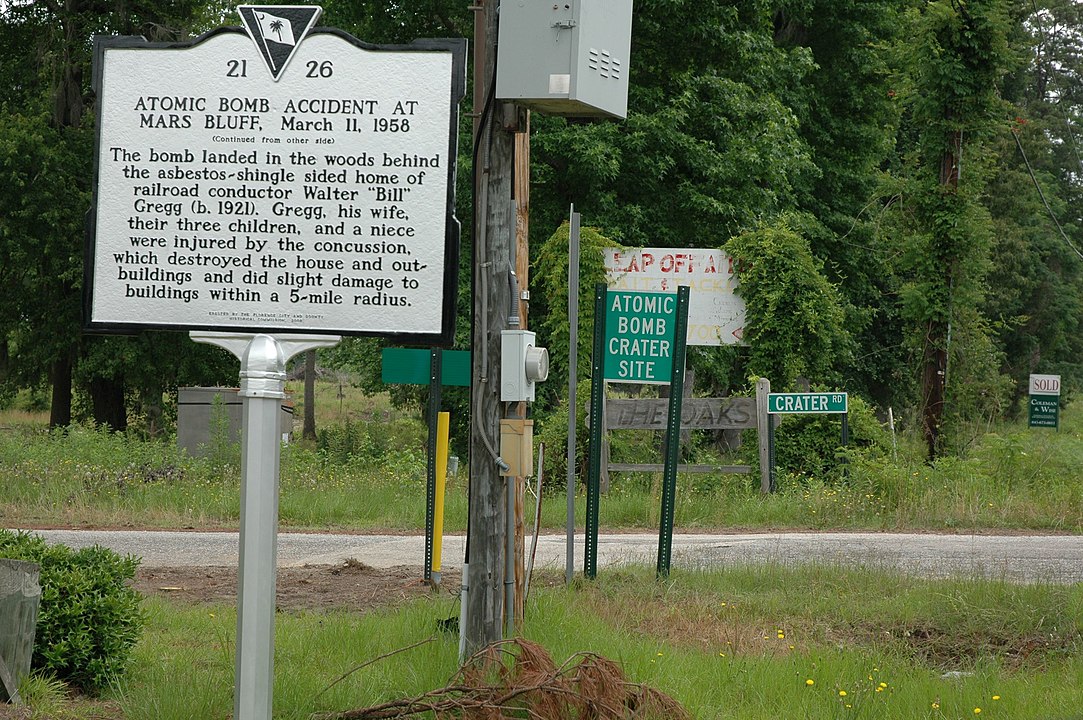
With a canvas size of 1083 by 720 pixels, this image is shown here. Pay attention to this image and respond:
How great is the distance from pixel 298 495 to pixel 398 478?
1.75 metres

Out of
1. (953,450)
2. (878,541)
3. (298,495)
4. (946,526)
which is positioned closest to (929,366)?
(953,450)

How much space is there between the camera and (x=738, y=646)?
6969 mm

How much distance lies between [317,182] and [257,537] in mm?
1364

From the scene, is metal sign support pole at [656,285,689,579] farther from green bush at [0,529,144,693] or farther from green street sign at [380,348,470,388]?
green bush at [0,529,144,693]

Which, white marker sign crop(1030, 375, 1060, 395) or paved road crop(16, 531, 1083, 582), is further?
white marker sign crop(1030, 375, 1060, 395)

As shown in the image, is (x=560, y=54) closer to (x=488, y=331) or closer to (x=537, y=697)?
(x=488, y=331)

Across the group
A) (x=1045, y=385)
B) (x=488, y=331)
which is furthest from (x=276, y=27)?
(x=1045, y=385)

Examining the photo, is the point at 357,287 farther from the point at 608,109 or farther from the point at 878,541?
the point at 878,541

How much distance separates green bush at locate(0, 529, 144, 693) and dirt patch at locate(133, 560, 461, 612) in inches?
82.3

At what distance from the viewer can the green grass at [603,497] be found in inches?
516

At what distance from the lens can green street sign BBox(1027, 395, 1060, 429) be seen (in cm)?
2464

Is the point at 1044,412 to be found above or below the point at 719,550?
above

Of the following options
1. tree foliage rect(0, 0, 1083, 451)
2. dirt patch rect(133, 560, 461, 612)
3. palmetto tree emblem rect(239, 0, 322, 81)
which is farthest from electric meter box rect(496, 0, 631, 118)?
tree foliage rect(0, 0, 1083, 451)

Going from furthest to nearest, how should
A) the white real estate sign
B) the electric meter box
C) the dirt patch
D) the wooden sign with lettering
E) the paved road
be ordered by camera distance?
the white real estate sign < the wooden sign with lettering < the paved road < the dirt patch < the electric meter box
